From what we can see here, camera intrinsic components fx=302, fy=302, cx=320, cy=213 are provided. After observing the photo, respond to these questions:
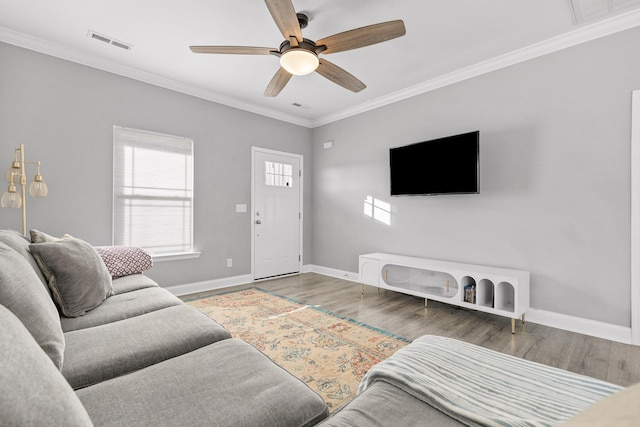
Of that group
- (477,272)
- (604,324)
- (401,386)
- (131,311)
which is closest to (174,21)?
(131,311)

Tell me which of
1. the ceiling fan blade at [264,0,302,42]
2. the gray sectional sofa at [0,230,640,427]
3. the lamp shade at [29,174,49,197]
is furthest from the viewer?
the lamp shade at [29,174,49,197]

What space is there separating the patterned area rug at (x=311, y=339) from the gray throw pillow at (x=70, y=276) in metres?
1.22

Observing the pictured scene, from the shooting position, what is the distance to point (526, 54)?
3.05 meters

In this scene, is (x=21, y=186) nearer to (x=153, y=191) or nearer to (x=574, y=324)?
(x=153, y=191)

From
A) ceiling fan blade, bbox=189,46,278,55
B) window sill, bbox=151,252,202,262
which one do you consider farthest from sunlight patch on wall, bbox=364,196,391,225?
ceiling fan blade, bbox=189,46,278,55

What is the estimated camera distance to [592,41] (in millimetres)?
2719

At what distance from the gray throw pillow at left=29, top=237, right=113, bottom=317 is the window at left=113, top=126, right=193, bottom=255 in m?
1.80

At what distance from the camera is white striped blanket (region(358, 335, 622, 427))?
0.85 meters

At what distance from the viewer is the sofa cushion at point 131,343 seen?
1199 mm

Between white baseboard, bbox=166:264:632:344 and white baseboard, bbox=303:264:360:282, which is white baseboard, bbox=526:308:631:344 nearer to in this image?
white baseboard, bbox=166:264:632:344

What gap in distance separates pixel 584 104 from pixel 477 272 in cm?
181

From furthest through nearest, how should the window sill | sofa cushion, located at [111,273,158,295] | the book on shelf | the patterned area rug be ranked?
the window sill
the book on shelf
sofa cushion, located at [111,273,158,295]
the patterned area rug

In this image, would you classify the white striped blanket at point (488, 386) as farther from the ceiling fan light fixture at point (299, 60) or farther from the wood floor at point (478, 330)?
the ceiling fan light fixture at point (299, 60)

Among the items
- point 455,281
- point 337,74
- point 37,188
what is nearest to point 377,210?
point 455,281
